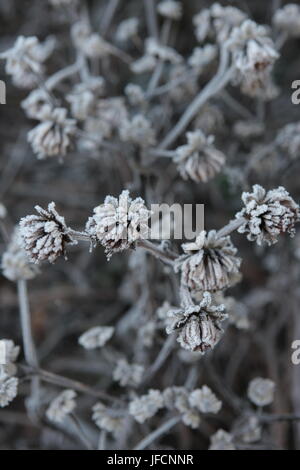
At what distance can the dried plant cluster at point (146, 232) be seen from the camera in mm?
1211

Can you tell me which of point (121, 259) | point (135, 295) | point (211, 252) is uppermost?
point (121, 259)

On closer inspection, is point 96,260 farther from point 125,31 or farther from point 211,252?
point 211,252

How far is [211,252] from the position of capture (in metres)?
1.21

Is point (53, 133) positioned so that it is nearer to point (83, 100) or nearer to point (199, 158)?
point (83, 100)

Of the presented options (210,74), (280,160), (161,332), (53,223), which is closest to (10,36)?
(210,74)

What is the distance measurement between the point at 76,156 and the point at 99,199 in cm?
27

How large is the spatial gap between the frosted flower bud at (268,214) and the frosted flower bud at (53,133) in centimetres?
65

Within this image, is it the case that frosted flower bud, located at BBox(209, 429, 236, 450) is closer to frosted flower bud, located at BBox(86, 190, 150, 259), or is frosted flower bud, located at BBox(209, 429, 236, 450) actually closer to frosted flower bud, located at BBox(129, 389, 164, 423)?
frosted flower bud, located at BBox(129, 389, 164, 423)

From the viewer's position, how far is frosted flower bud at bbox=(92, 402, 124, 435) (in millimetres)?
1562

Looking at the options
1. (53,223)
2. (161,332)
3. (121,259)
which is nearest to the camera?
(53,223)

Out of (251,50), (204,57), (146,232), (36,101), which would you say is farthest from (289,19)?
(146,232)

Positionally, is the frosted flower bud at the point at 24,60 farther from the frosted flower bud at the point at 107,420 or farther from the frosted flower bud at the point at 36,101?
the frosted flower bud at the point at 107,420

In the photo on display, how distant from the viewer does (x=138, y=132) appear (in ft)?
5.69

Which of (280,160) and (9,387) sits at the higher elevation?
(280,160)
